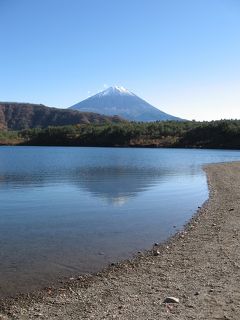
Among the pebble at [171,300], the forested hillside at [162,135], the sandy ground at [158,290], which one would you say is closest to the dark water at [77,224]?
the sandy ground at [158,290]

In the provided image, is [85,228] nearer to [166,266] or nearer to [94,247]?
[94,247]

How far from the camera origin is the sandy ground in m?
8.91

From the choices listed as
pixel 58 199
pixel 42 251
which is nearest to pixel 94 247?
pixel 42 251

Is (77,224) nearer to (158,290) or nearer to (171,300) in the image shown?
(158,290)

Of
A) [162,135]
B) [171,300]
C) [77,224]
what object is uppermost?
[162,135]

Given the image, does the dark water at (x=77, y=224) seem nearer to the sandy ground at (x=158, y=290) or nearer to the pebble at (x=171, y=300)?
the sandy ground at (x=158, y=290)

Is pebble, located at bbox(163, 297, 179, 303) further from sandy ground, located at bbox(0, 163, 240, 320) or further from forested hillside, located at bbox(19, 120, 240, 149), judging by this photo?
forested hillside, located at bbox(19, 120, 240, 149)

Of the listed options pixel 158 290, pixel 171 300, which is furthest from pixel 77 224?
pixel 171 300

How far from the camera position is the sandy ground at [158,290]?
29.2 ft

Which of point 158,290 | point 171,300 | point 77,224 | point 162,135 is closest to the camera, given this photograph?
point 171,300

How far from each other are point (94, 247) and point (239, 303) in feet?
22.0

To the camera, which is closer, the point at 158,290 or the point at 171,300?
the point at 171,300

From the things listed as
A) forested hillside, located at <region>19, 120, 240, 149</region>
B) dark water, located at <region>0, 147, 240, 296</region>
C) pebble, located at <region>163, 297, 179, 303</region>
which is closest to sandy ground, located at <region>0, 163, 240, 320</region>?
pebble, located at <region>163, 297, 179, 303</region>

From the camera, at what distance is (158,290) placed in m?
10.3
